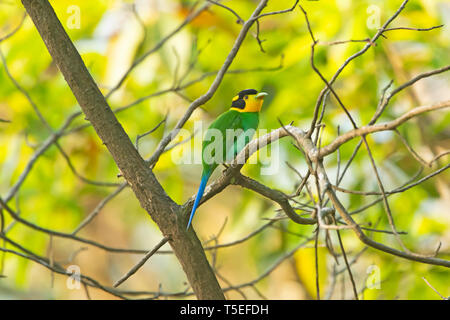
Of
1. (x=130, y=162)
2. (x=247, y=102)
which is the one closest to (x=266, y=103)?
(x=247, y=102)

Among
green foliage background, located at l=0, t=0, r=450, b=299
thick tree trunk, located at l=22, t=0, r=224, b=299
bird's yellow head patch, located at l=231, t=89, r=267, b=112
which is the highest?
green foliage background, located at l=0, t=0, r=450, b=299

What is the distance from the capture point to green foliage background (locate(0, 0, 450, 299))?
10.2 feet

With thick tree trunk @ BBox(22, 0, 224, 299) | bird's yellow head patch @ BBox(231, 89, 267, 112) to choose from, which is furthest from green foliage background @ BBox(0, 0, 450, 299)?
thick tree trunk @ BBox(22, 0, 224, 299)

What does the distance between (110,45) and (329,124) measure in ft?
5.04

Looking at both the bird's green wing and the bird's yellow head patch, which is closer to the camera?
the bird's green wing

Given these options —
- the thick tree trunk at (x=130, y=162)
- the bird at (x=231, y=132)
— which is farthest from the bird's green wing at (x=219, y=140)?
the thick tree trunk at (x=130, y=162)

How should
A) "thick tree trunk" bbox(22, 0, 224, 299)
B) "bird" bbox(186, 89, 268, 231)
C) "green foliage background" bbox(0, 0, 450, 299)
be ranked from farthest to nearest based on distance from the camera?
"green foliage background" bbox(0, 0, 450, 299) → "bird" bbox(186, 89, 268, 231) → "thick tree trunk" bbox(22, 0, 224, 299)

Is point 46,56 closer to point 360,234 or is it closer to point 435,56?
point 435,56

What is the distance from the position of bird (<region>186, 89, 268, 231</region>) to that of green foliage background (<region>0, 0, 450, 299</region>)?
28.1 inches

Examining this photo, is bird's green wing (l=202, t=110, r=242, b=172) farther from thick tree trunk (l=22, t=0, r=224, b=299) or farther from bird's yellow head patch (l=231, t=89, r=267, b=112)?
thick tree trunk (l=22, t=0, r=224, b=299)

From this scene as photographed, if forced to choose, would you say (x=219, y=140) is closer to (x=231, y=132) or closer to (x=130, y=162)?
(x=231, y=132)

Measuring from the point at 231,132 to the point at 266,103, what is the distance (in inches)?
59.2

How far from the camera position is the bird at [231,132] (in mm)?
2045
